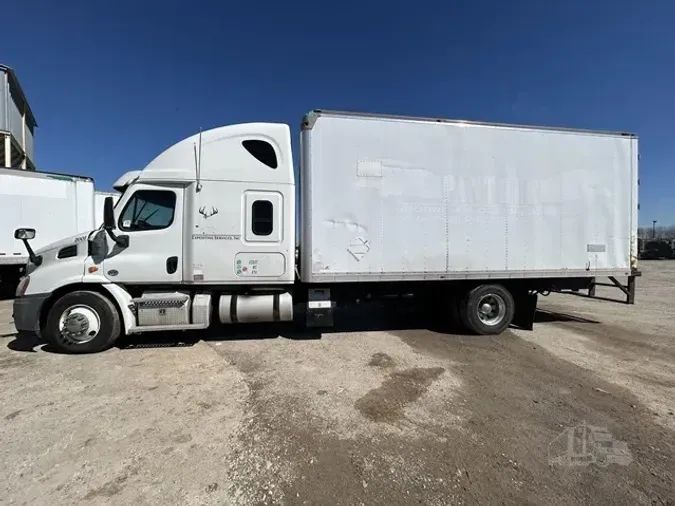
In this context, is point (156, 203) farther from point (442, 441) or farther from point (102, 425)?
point (442, 441)

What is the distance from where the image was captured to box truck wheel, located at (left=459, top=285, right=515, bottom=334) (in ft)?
20.1

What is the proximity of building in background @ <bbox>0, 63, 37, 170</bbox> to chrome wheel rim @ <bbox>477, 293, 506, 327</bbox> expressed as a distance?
2136cm

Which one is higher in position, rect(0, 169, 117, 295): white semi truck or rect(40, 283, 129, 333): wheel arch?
rect(0, 169, 117, 295): white semi truck

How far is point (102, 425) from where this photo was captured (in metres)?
3.24

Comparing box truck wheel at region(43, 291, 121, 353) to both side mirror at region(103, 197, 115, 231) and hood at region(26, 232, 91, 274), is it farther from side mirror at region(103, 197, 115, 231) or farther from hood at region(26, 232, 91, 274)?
side mirror at region(103, 197, 115, 231)

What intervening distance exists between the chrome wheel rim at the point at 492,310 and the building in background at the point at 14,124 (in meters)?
21.4

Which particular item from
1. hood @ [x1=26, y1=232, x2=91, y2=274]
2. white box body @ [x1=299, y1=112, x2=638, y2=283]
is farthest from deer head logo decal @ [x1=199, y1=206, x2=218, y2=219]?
hood @ [x1=26, y1=232, x2=91, y2=274]

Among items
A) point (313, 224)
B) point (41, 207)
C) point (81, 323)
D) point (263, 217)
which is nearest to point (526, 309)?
point (313, 224)

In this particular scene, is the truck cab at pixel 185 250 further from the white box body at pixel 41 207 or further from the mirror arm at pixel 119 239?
the white box body at pixel 41 207

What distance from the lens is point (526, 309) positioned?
6516 millimetres

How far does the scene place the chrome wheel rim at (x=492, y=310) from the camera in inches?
245

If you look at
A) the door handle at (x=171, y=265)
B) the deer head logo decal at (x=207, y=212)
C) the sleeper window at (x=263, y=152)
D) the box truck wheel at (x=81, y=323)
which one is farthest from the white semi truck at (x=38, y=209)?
the sleeper window at (x=263, y=152)

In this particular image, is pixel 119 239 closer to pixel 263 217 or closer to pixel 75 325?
pixel 75 325

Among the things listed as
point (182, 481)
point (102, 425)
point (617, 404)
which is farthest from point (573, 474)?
point (102, 425)
